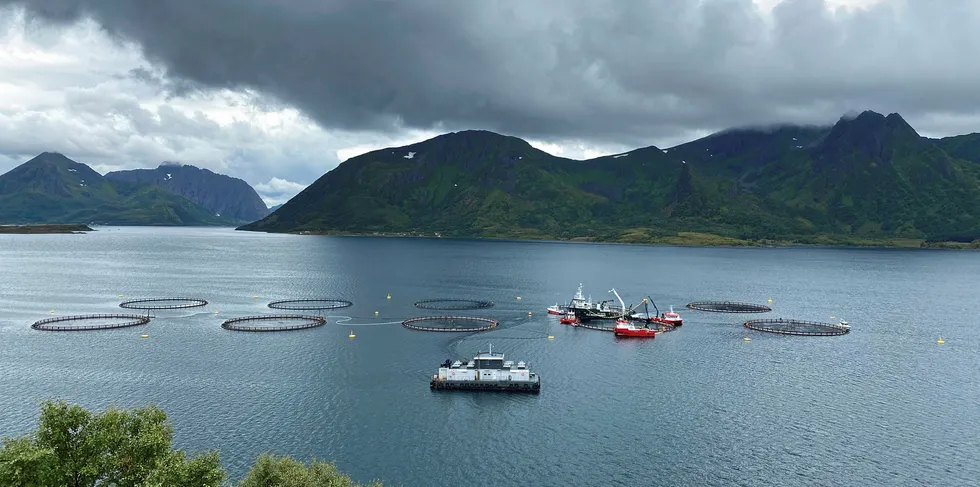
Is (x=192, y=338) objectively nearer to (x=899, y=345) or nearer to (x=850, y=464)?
(x=850, y=464)

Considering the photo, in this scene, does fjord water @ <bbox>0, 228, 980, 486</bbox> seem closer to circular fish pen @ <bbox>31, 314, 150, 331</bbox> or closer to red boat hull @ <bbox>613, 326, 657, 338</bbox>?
red boat hull @ <bbox>613, 326, 657, 338</bbox>

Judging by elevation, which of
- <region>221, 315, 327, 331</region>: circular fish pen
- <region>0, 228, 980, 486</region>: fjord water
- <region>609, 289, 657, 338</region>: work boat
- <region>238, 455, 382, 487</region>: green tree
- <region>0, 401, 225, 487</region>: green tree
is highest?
<region>0, 401, 225, 487</region>: green tree

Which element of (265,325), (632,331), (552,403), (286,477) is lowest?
Result: (552,403)

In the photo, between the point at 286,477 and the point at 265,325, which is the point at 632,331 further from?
the point at 286,477

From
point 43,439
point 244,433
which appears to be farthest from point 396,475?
point 43,439

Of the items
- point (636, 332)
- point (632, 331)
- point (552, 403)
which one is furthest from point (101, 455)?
point (636, 332)

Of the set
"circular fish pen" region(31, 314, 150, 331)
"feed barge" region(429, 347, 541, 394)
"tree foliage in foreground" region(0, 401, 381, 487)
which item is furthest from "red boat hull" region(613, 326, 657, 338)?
"circular fish pen" region(31, 314, 150, 331)

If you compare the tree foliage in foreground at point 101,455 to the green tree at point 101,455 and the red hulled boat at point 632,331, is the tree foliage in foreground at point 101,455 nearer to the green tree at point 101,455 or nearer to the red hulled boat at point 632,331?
the green tree at point 101,455
